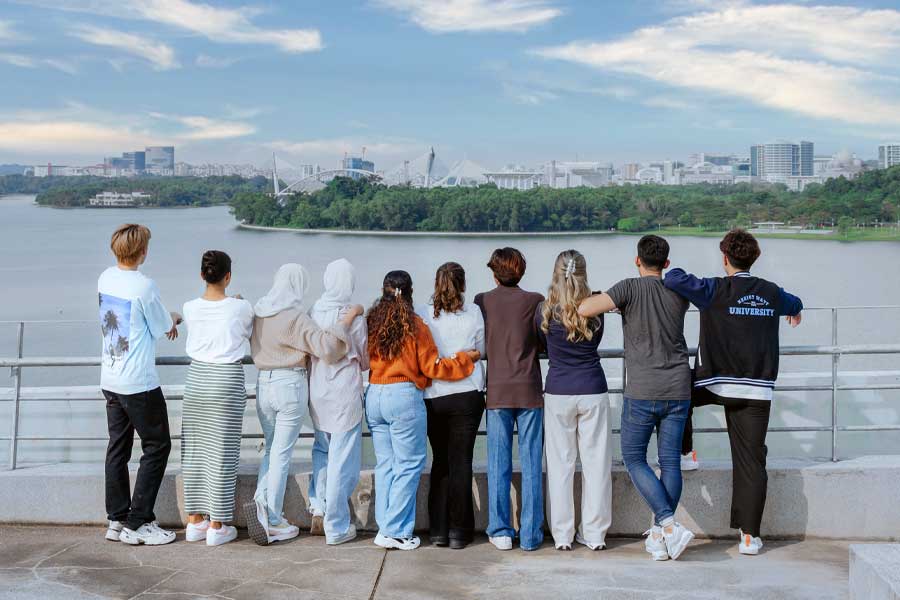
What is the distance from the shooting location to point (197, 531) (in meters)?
4.76

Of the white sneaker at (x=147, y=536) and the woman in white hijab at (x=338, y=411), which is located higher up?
the woman in white hijab at (x=338, y=411)

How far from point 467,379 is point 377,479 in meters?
0.69

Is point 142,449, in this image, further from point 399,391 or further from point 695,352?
point 695,352

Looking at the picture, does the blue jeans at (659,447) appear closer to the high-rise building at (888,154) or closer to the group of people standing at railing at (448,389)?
the group of people standing at railing at (448,389)

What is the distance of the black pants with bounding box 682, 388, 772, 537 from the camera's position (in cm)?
455

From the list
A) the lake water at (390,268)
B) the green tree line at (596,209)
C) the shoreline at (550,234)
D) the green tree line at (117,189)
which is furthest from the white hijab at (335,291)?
the green tree line at (117,189)

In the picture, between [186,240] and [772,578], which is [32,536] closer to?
[772,578]

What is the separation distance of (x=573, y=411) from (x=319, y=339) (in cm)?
125

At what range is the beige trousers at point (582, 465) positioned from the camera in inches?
179

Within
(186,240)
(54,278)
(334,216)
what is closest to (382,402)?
(54,278)

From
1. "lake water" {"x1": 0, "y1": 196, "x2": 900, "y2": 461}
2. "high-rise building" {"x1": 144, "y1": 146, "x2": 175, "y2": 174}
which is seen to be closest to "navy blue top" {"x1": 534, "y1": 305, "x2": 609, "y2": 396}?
"lake water" {"x1": 0, "y1": 196, "x2": 900, "y2": 461}

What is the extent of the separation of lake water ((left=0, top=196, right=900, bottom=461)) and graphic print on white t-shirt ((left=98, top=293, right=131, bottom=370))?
9299mm

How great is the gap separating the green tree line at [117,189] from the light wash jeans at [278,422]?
124m

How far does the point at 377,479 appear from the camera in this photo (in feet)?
15.6
